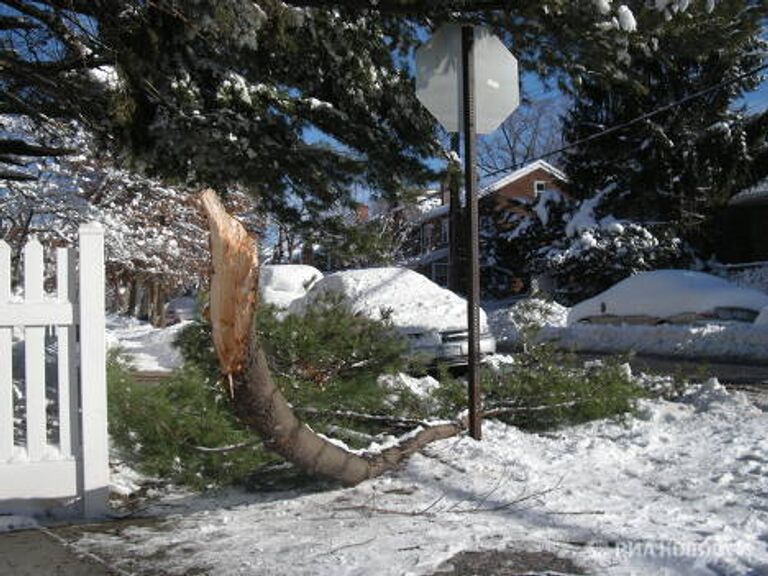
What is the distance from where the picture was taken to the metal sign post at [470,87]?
6.06 meters

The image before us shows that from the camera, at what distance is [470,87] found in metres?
6.11

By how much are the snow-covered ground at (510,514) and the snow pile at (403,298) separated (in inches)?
216

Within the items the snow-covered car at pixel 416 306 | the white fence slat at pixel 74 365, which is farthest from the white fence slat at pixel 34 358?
the snow-covered car at pixel 416 306

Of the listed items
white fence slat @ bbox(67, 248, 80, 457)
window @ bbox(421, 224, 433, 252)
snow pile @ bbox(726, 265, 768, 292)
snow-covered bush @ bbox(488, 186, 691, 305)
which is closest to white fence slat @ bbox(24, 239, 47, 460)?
white fence slat @ bbox(67, 248, 80, 457)

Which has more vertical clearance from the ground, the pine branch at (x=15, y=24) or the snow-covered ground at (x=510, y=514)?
the pine branch at (x=15, y=24)

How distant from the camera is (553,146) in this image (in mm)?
53688

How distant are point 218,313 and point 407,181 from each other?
4265 millimetres

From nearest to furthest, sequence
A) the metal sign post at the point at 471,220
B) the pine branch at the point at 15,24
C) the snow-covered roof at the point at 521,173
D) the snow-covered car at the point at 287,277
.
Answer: the metal sign post at the point at 471,220, the pine branch at the point at 15,24, the snow-covered car at the point at 287,277, the snow-covered roof at the point at 521,173

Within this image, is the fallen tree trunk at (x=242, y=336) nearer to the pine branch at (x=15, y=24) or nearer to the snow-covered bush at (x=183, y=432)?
the snow-covered bush at (x=183, y=432)

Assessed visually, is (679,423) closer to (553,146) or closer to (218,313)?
(218,313)

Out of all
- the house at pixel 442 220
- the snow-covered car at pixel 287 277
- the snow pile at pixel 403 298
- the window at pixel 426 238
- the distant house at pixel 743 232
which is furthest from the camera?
the window at pixel 426 238

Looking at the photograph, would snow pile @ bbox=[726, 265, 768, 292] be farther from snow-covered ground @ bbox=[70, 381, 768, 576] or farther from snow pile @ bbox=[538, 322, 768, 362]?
snow-covered ground @ bbox=[70, 381, 768, 576]

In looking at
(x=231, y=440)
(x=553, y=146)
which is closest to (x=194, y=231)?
(x=231, y=440)

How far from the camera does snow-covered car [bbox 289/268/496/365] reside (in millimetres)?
11344
